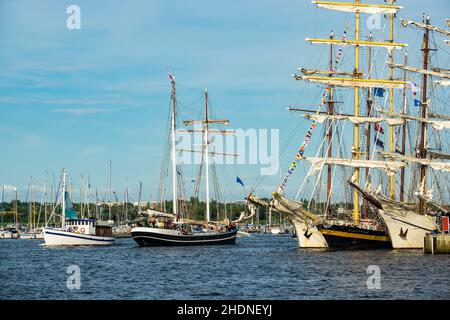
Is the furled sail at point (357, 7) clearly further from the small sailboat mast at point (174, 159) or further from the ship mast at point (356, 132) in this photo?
the small sailboat mast at point (174, 159)

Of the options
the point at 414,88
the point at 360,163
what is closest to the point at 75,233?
the point at 360,163

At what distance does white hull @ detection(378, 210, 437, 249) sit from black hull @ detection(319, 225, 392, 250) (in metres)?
2.33

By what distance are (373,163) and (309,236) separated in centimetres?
1088

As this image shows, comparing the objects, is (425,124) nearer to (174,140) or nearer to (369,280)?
(174,140)

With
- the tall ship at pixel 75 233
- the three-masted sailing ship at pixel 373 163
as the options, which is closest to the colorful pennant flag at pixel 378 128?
the three-masted sailing ship at pixel 373 163

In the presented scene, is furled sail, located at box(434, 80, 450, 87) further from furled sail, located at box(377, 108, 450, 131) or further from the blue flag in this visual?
the blue flag

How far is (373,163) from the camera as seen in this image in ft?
322

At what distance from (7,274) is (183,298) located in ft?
78.0

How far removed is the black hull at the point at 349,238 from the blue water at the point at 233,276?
258cm

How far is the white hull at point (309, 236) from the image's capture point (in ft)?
310

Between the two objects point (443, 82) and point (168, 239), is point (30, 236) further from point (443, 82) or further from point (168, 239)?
point (443, 82)

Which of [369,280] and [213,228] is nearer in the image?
[369,280]

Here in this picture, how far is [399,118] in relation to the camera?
3999 inches
